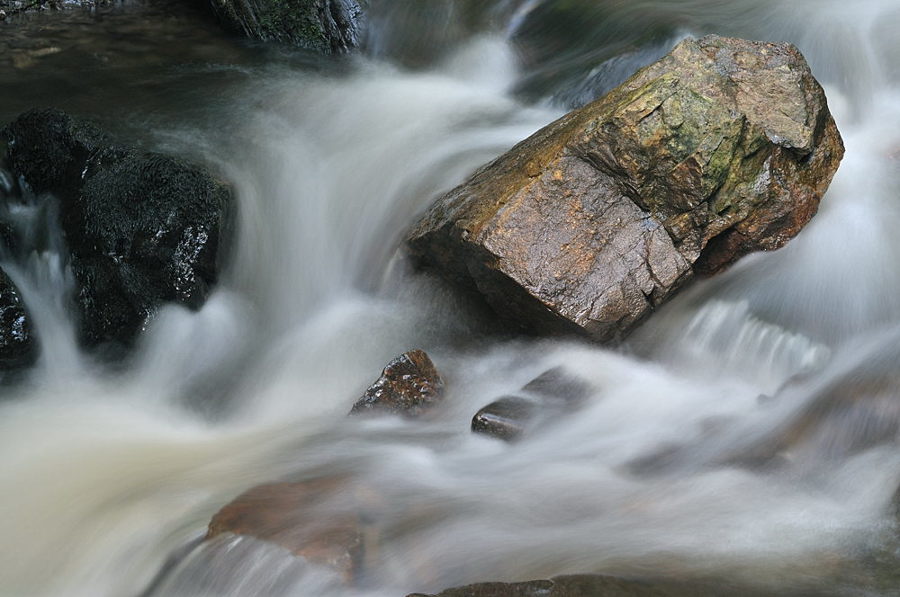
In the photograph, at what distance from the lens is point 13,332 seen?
5.78m

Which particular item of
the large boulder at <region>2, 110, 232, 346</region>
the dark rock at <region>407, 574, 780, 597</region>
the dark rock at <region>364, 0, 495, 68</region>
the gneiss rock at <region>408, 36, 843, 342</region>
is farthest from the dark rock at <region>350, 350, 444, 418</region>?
the dark rock at <region>364, 0, 495, 68</region>

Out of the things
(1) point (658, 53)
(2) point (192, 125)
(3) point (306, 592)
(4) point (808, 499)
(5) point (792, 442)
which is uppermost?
(1) point (658, 53)

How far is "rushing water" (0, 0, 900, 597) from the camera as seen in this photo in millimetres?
3816

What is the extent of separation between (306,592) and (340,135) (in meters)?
4.27

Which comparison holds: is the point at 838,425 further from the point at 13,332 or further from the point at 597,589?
the point at 13,332

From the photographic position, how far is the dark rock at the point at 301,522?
12.2ft

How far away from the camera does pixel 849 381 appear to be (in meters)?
4.59

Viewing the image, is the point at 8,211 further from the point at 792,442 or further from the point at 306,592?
the point at 792,442

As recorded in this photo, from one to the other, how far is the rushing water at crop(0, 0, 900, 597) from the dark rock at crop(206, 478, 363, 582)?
77 mm

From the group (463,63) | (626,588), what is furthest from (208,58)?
(626,588)

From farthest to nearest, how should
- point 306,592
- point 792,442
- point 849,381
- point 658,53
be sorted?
point 658,53 → point 849,381 → point 792,442 → point 306,592

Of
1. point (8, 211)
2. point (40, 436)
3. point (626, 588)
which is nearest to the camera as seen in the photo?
point (626, 588)

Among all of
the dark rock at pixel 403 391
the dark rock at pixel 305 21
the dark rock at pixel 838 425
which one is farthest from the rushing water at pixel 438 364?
the dark rock at pixel 305 21

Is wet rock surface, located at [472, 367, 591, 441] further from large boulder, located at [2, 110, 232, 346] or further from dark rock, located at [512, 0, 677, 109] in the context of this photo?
dark rock, located at [512, 0, 677, 109]
